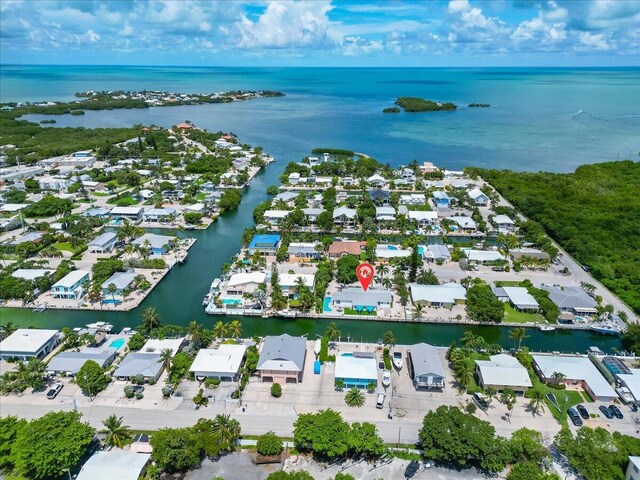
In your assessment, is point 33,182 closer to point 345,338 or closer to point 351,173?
point 351,173

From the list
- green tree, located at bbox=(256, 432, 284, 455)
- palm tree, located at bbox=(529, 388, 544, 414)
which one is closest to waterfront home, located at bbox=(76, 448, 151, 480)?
green tree, located at bbox=(256, 432, 284, 455)

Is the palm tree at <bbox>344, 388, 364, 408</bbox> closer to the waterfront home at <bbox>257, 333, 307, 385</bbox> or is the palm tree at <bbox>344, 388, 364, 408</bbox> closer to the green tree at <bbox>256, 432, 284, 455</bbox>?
the waterfront home at <bbox>257, 333, 307, 385</bbox>

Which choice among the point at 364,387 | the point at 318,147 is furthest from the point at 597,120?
the point at 364,387

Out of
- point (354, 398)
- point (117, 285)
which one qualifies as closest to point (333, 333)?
point (354, 398)

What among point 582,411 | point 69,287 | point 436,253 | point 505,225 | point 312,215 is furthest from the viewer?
point 312,215

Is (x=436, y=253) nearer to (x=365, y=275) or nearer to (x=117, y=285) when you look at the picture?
(x=365, y=275)

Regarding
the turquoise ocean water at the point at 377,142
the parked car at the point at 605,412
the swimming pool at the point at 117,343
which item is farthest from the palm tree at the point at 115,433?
the parked car at the point at 605,412
